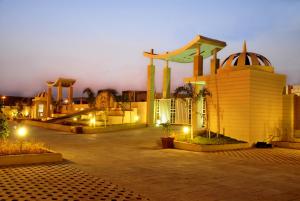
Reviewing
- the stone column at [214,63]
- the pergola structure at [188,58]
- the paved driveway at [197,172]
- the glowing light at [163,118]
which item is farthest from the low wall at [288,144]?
the glowing light at [163,118]

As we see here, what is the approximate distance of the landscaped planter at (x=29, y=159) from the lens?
9.99m

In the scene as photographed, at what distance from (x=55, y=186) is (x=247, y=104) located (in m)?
11.8

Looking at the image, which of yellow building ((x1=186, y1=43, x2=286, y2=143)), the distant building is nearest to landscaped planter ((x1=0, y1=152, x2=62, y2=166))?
yellow building ((x1=186, y1=43, x2=286, y2=143))

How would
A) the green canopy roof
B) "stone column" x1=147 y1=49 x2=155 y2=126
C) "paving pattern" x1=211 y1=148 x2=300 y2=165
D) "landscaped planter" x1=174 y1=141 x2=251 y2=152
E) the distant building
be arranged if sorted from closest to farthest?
1. "paving pattern" x1=211 y1=148 x2=300 y2=165
2. "landscaped planter" x1=174 y1=141 x2=251 y2=152
3. the green canopy roof
4. "stone column" x1=147 y1=49 x2=155 y2=126
5. the distant building

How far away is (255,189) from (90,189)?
3.90 m

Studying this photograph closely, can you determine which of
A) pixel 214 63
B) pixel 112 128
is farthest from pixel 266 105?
pixel 112 128

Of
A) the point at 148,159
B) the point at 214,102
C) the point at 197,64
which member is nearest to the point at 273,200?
the point at 148,159

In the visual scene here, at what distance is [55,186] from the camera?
7.52 meters

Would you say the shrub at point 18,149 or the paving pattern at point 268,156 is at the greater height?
the shrub at point 18,149

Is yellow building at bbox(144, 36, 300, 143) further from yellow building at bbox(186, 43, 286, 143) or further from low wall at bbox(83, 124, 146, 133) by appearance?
low wall at bbox(83, 124, 146, 133)

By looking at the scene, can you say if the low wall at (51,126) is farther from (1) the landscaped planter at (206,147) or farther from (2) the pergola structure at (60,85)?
(1) the landscaped planter at (206,147)

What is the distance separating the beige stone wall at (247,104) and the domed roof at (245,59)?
1175 mm

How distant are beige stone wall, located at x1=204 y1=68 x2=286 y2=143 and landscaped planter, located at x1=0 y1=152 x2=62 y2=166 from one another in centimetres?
997

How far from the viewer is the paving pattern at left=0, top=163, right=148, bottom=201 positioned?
6691 mm
